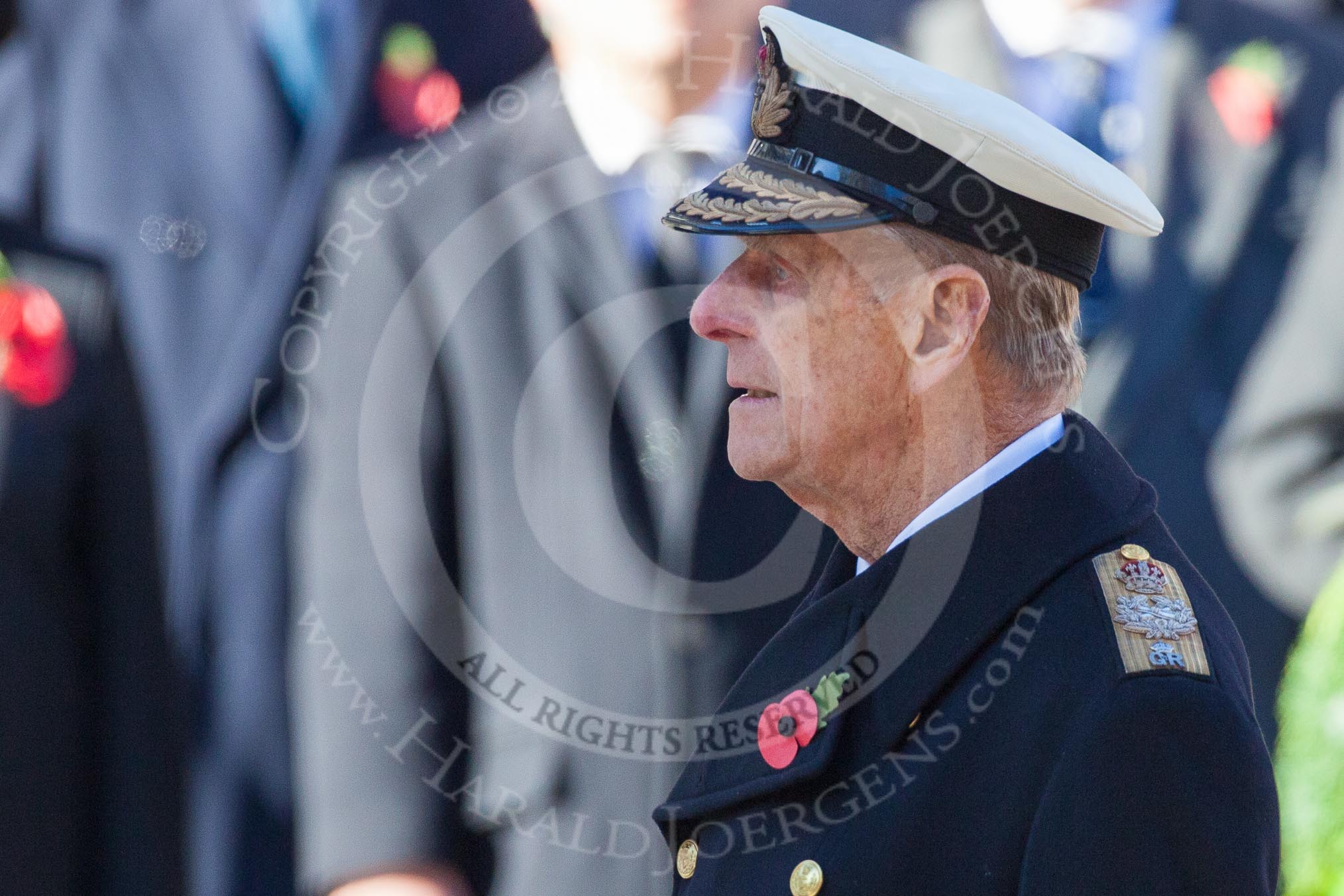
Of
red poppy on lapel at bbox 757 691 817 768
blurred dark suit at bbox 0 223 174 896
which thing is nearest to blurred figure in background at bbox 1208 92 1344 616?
red poppy on lapel at bbox 757 691 817 768

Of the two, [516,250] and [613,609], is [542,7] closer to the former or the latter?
[516,250]

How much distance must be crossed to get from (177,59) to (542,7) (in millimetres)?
672

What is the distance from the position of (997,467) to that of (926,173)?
310 millimetres

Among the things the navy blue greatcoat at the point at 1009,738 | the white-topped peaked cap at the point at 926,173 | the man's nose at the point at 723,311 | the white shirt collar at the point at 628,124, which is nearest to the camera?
the navy blue greatcoat at the point at 1009,738

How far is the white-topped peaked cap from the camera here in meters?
1.41

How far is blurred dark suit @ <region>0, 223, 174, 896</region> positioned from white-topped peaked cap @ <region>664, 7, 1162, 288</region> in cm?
136

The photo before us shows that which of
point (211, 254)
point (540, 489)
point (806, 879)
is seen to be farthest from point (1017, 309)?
point (211, 254)

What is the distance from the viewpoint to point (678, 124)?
8.73 feet

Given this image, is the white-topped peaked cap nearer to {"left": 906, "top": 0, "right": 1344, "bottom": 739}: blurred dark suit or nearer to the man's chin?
the man's chin

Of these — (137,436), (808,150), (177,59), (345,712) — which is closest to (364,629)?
(345,712)

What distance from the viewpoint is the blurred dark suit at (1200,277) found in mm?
2861

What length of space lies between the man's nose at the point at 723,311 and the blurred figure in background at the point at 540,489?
1000 millimetres

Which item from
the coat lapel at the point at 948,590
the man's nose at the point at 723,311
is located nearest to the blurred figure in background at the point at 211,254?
the man's nose at the point at 723,311

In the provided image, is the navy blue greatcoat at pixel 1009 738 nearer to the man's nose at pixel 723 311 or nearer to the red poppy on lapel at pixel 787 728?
the red poppy on lapel at pixel 787 728
